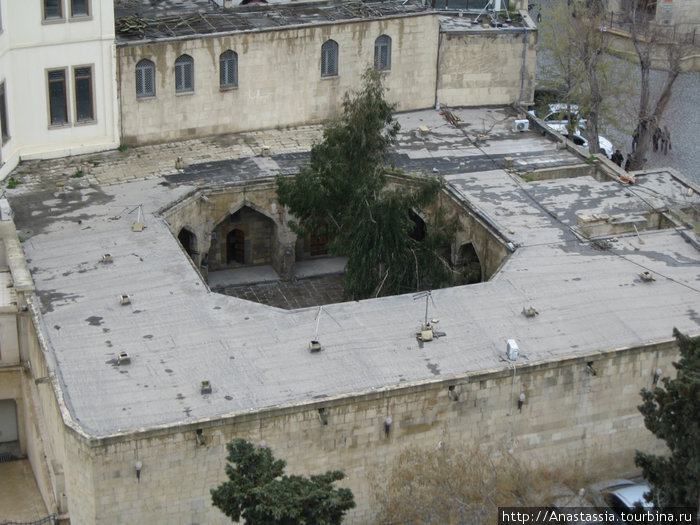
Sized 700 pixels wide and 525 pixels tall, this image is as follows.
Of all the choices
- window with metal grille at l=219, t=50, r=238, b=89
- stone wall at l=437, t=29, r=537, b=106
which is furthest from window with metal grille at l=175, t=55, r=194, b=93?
stone wall at l=437, t=29, r=537, b=106

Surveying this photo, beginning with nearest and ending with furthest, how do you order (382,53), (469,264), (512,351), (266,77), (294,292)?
(512,351)
(469,264)
(294,292)
(266,77)
(382,53)

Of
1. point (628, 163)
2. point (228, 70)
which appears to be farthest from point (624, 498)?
point (628, 163)

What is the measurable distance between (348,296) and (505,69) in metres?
16.7

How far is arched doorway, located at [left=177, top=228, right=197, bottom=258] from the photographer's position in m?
47.9

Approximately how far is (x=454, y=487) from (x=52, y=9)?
23093 mm

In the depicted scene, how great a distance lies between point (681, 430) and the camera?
99.0 ft

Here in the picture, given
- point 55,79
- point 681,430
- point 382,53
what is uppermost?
point 382,53

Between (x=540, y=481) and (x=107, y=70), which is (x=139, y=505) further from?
(x=107, y=70)

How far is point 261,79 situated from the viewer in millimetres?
51188

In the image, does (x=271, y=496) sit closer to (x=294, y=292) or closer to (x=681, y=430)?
(x=681, y=430)

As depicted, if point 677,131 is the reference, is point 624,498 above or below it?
below

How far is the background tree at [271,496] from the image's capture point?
29047mm

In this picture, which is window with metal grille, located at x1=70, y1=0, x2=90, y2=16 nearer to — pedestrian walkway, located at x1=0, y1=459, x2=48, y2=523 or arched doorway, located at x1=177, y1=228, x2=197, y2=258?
arched doorway, located at x1=177, y1=228, x2=197, y2=258

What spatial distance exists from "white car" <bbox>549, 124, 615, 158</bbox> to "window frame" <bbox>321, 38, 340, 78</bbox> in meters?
13.5
